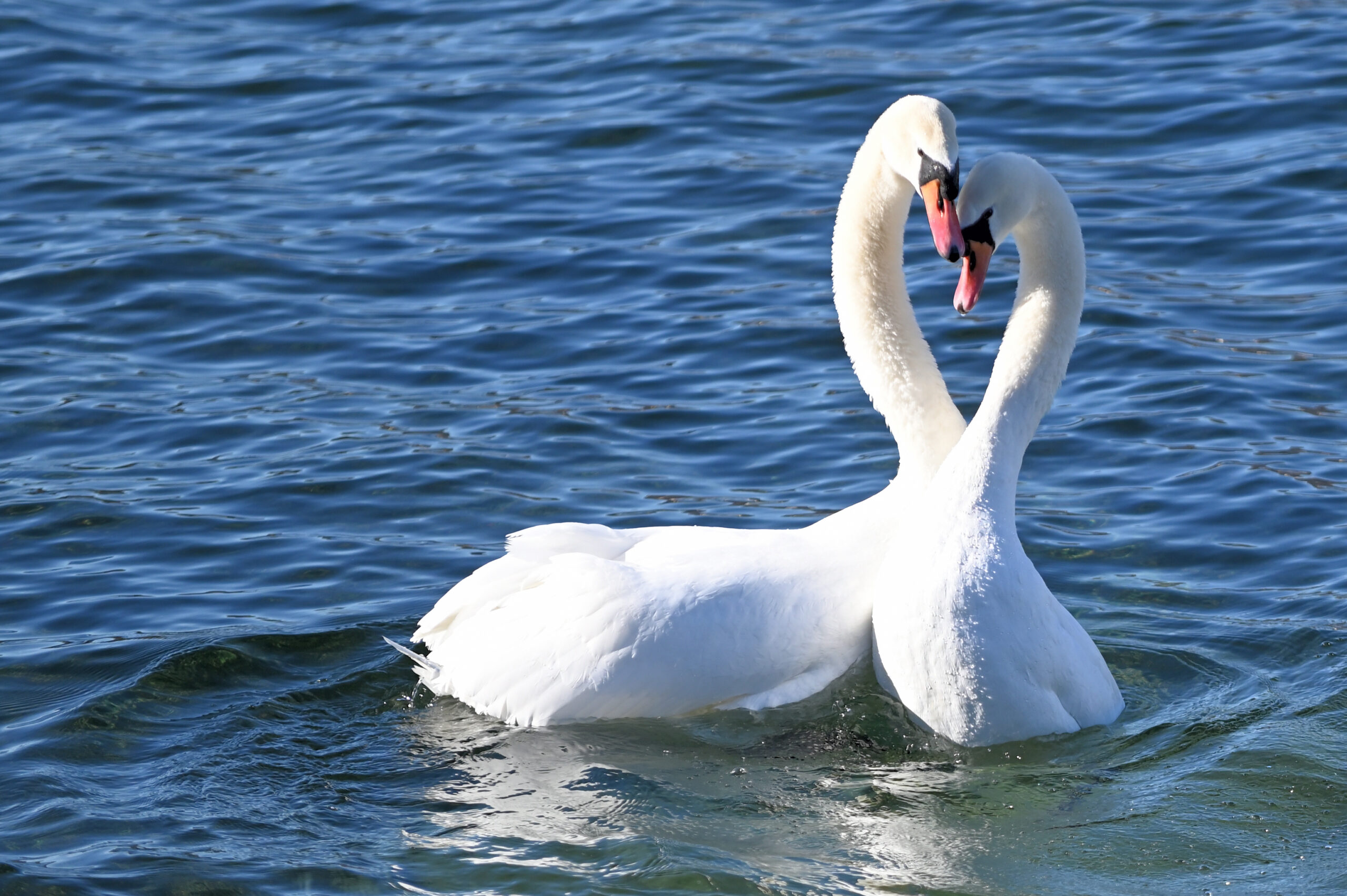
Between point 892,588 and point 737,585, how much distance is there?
1.71ft

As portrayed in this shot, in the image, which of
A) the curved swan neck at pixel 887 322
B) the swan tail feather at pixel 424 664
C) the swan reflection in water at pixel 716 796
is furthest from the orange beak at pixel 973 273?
the swan tail feather at pixel 424 664

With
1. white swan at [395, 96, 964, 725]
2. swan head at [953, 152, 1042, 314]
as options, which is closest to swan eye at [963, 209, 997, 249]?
swan head at [953, 152, 1042, 314]

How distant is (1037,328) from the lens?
249 inches

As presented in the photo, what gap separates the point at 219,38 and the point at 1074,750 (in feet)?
39.8

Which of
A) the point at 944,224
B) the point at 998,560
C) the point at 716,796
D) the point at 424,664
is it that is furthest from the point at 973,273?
the point at 424,664

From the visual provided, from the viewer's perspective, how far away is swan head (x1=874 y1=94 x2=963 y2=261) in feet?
19.5

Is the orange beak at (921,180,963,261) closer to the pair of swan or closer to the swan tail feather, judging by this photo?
the pair of swan

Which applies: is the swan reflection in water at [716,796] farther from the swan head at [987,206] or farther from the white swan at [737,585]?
the swan head at [987,206]

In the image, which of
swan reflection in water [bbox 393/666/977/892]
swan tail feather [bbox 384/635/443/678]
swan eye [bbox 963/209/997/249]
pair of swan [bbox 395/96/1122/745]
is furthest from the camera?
swan tail feather [bbox 384/635/443/678]

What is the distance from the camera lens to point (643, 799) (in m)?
5.95

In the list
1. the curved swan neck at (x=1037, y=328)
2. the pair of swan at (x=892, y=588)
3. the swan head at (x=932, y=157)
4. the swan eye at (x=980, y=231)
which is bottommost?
the pair of swan at (x=892, y=588)

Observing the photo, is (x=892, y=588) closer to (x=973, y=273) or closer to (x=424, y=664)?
(x=973, y=273)

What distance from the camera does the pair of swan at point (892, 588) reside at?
19.6 ft

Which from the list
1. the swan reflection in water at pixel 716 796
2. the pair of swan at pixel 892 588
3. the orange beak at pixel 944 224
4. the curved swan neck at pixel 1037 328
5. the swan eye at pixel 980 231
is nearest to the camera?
the swan reflection in water at pixel 716 796
